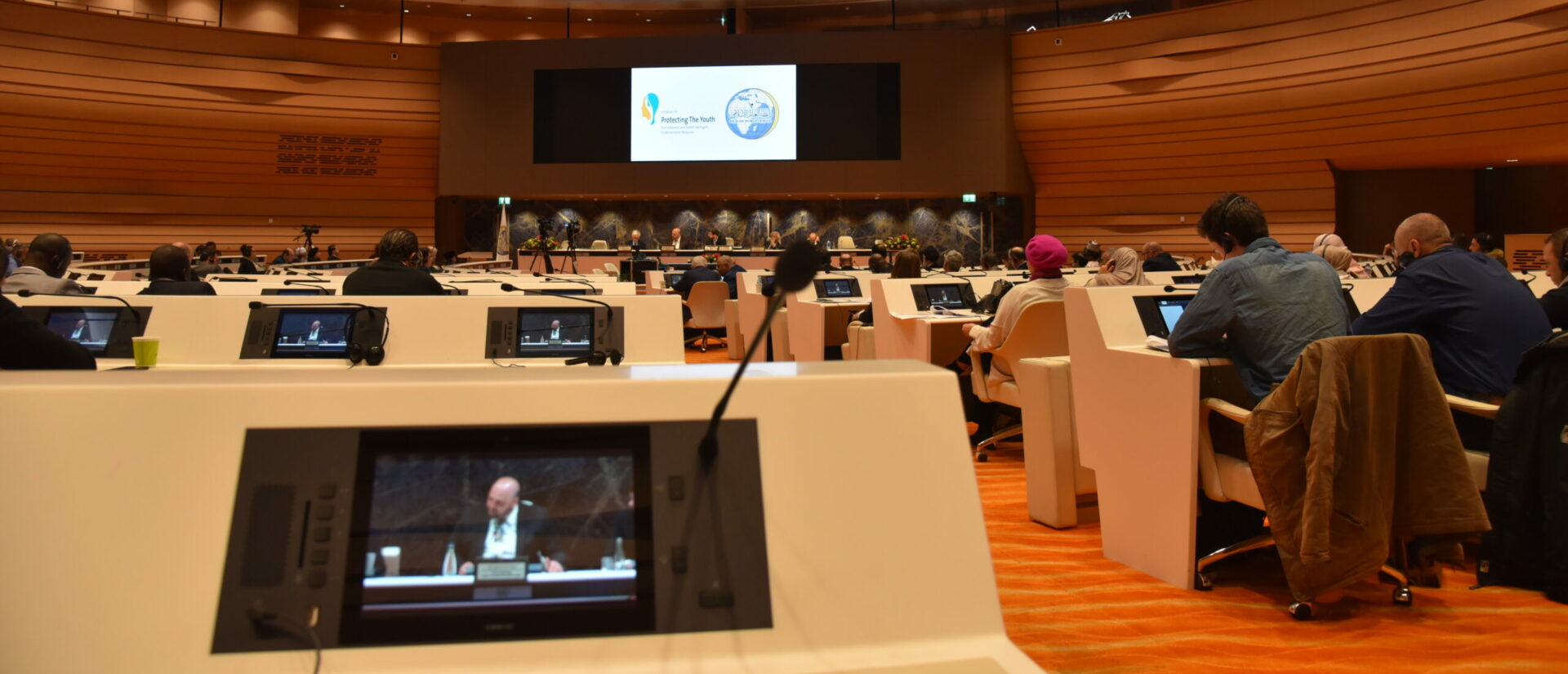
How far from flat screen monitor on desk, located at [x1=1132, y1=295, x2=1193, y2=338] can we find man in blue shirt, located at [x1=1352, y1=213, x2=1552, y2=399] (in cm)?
62

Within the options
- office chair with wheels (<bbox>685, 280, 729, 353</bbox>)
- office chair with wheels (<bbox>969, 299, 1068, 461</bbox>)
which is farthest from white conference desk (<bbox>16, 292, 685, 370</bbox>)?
office chair with wheels (<bbox>685, 280, 729, 353</bbox>)

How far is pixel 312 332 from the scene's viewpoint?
3.09 meters

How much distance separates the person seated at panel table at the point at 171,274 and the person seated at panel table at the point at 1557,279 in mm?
5112

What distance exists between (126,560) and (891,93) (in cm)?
1575

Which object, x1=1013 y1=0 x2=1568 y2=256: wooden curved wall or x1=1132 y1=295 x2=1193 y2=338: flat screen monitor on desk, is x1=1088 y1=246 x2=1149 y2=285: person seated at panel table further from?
x1=1013 y1=0 x2=1568 y2=256: wooden curved wall

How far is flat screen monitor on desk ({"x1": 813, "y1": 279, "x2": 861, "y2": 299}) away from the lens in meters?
7.36

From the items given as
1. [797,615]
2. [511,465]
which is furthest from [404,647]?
[797,615]

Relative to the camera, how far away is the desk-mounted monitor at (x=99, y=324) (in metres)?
3.16

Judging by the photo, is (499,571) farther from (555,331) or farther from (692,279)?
(692,279)

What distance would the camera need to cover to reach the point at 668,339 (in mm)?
3178

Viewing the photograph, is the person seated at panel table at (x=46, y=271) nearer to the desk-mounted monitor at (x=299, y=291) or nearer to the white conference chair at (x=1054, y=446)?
the desk-mounted monitor at (x=299, y=291)

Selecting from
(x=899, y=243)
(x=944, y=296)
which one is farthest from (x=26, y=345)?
(x=899, y=243)

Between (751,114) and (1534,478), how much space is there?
14.1 metres

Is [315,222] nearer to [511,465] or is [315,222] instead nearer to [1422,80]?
[1422,80]
